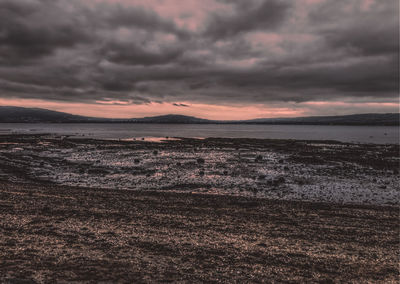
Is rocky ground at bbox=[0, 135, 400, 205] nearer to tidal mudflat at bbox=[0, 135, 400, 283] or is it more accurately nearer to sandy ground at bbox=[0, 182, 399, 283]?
tidal mudflat at bbox=[0, 135, 400, 283]

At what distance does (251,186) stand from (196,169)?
28.1 feet

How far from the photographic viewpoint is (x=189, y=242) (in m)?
8.47

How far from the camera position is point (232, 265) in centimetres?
702

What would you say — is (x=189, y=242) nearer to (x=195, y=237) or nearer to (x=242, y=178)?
(x=195, y=237)

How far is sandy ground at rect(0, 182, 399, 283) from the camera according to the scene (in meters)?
6.50

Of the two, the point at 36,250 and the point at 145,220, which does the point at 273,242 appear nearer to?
the point at 145,220

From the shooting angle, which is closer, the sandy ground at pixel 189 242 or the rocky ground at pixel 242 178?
the sandy ground at pixel 189 242

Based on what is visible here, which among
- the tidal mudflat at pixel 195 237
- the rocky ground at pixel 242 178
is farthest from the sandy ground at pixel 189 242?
the rocky ground at pixel 242 178

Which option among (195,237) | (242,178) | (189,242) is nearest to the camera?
(189,242)

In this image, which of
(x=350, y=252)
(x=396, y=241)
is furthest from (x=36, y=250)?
(x=396, y=241)

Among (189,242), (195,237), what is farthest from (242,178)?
(189,242)

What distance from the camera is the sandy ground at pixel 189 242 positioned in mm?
6500

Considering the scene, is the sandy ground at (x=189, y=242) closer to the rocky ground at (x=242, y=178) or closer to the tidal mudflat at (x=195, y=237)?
the tidal mudflat at (x=195, y=237)

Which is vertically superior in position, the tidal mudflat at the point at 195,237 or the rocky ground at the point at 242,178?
the tidal mudflat at the point at 195,237
